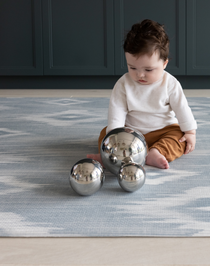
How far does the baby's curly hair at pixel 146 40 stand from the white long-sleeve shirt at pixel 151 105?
0.12m

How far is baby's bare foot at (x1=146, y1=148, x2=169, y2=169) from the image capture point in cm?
89

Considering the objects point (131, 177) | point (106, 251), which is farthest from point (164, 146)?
point (106, 251)

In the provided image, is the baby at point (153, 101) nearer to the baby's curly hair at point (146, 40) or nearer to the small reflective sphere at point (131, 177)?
the baby's curly hair at point (146, 40)

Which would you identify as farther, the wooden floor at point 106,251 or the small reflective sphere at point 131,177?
the small reflective sphere at point 131,177

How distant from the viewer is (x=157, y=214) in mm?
658

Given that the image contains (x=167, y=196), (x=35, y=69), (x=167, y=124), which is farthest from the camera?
(x=35, y=69)

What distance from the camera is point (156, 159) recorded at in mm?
898

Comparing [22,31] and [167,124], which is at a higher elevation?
[22,31]

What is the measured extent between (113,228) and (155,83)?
526 millimetres

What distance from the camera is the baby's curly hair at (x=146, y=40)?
34.5 inches

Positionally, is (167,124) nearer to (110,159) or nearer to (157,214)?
(110,159)

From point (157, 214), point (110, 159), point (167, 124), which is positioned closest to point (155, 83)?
point (167, 124)

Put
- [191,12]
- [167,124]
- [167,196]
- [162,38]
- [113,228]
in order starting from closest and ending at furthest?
[113,228]
[167,196]
[162,38]
[167,124]
[191,12]

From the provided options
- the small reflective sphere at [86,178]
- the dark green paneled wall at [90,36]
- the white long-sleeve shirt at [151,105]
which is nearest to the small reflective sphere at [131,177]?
the small reflective sphere at [86,178]
